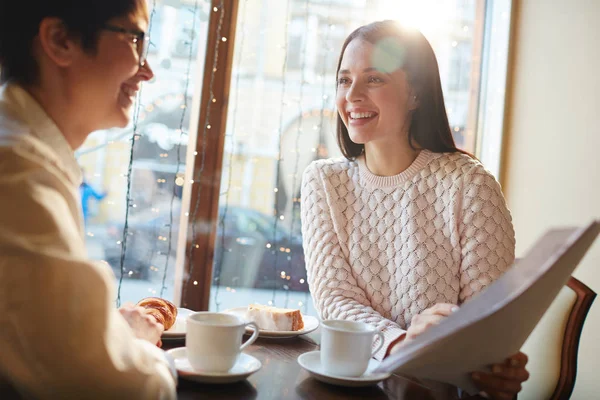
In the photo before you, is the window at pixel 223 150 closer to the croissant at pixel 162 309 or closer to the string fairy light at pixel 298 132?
the string fairy light at pixel 298 132

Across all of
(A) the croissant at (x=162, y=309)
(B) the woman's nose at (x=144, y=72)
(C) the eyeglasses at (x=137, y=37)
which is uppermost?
(C) the eyeglasses at (x=137, y=37)

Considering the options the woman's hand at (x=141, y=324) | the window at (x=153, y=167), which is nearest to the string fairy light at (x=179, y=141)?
the window at (x=153, y=167)

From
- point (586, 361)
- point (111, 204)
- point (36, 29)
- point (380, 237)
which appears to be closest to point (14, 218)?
point (36, 29)

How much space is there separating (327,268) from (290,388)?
25.6 inches

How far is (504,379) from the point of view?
0.92 m

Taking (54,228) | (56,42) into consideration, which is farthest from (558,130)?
(54,228)

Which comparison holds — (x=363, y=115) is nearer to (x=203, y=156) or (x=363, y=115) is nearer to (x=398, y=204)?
(x=398, y=204)

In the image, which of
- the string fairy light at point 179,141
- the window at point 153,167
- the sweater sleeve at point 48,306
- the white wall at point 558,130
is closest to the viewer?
the sweater sleeve at point 48,306

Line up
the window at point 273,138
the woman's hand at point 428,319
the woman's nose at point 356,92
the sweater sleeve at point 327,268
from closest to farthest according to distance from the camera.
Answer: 1. the woman's hand at point 428,319
2. the sweater sleeve at point 327,268
3. the woman's nose at point 356,92
4. the window at point 273,138

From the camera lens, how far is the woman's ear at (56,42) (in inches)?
29.7

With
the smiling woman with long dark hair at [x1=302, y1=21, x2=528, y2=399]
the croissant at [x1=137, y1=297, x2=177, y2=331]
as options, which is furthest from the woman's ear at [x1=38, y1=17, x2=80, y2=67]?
the smiling woman with long dark hair at [x1=302, y1=21, x2=528, y2=399]

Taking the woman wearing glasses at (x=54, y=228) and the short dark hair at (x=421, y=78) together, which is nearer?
the woman wearing glasses at (x=54, y=228)

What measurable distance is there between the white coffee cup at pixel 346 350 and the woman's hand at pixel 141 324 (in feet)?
1.04

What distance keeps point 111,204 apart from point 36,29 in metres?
1.64
